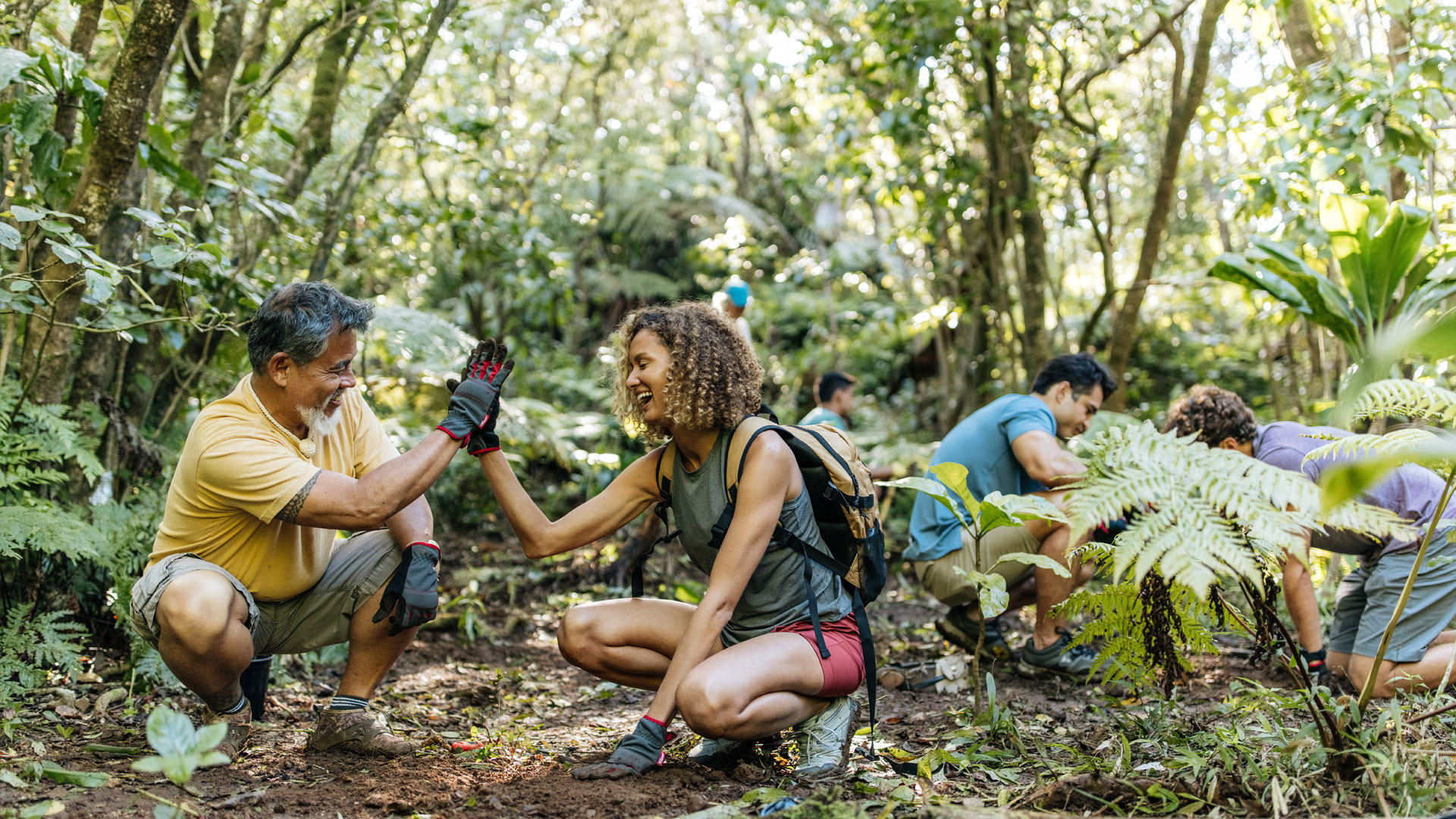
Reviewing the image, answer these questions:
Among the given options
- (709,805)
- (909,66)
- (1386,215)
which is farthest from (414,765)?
(909,66)

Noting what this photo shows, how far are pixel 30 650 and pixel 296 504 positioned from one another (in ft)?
3.72

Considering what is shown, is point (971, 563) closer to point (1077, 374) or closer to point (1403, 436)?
A: point (1077, 374)

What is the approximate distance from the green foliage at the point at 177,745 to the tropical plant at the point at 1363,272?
418 cm

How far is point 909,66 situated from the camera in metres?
5.72

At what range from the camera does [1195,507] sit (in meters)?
1.83

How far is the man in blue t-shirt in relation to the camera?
3.72m

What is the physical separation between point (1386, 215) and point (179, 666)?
464cm

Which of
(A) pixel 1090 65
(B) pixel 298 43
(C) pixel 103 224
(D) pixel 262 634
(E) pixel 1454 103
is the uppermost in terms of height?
(A) pixel 1090 65

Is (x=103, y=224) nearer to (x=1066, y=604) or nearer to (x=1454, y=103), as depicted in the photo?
(x=1066, y=604)

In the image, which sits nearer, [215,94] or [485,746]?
[485,746]

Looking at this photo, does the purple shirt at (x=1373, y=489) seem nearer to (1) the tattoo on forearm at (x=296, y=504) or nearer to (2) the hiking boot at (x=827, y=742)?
(2) the hiking boot at (x=827, y=742)

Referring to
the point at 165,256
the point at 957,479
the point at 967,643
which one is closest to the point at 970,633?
the point at 967,643

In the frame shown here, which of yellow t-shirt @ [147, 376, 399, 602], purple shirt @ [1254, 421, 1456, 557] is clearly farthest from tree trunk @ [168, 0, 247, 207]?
purple shirt @ [1254, 421, 1456, 557]

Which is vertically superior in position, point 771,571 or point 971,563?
point 771,571
